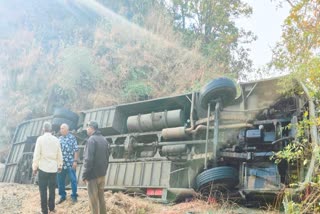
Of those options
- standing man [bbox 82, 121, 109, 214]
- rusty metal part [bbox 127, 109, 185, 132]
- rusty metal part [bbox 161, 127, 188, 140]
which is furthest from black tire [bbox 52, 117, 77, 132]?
standing man [bbox 82, 121, 109, 214]

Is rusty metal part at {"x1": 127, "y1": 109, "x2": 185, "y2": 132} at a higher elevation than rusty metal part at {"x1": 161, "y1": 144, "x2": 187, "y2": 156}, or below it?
higher

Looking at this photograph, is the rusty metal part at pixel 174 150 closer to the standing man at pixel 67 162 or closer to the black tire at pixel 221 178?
the black tire at pixel 221 178

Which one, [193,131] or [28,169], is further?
[28,169]

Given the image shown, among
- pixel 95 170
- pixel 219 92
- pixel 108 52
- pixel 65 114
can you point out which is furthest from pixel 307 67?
pixel 108 52

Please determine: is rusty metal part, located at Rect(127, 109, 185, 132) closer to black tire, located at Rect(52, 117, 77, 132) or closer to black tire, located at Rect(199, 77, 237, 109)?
black tire, located at Rect(199, 77, 237, 109)

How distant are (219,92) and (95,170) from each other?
173 inches

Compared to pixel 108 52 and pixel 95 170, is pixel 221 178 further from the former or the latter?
pixel 108 52

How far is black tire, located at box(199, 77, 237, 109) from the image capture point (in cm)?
859

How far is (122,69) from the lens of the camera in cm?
1823

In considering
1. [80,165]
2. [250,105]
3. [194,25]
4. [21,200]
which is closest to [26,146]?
[80,165]

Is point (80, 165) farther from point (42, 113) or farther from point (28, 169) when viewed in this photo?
point (42, 113)

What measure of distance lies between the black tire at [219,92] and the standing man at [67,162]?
12.5 ft

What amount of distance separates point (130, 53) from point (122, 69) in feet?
6.66

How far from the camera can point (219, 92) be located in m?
8.77
